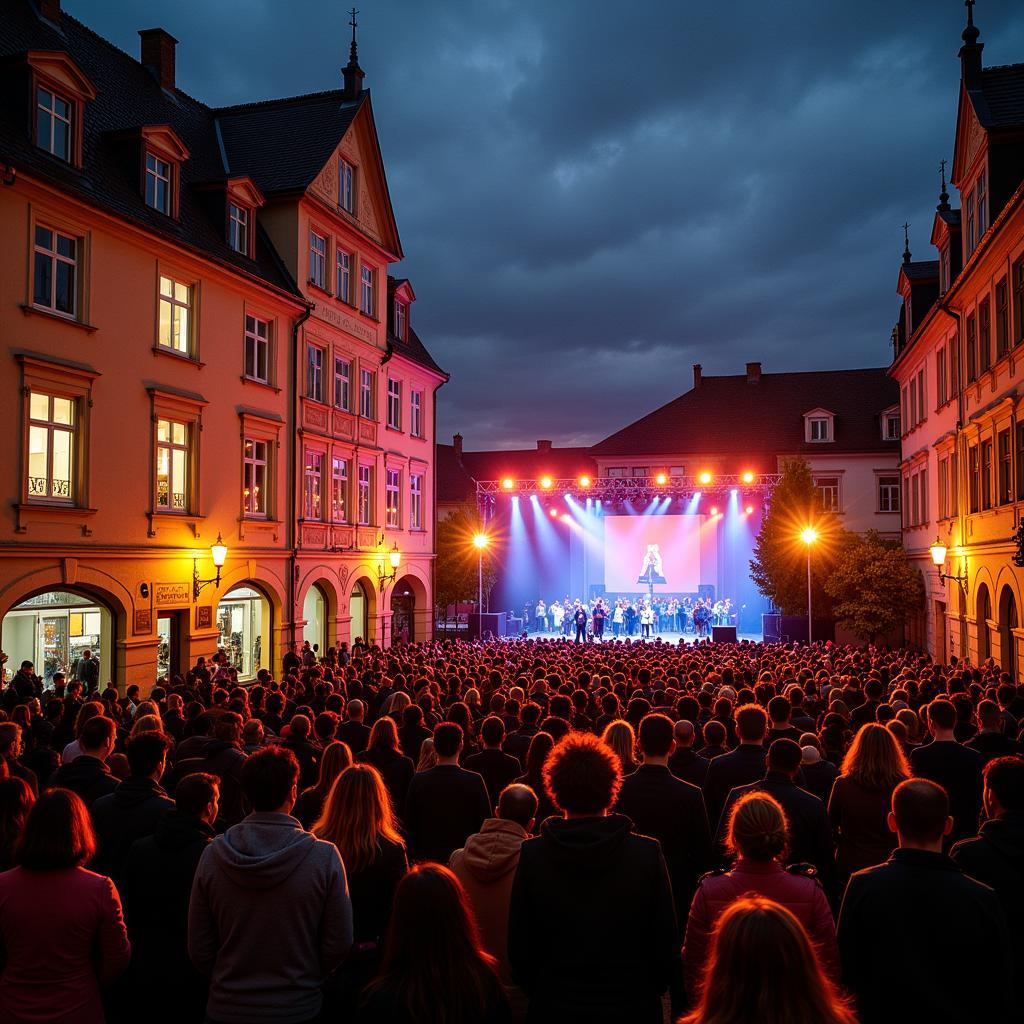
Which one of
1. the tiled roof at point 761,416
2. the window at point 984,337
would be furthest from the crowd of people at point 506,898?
the tiled roof at point 761,416

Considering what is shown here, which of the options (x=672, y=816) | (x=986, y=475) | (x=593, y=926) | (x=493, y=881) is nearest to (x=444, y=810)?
(x=672, y=816)

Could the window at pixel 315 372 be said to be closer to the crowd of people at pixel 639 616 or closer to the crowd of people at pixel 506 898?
the crowd of people at pixel 639 616

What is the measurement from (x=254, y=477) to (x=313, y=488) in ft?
9.26

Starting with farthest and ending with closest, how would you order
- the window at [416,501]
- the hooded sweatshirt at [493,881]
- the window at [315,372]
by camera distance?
the window at [416,501] < the window at [315,372] < the hooded sweatshirt at [493,881]

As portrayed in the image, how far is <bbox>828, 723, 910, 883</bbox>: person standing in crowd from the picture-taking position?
6.04 meters

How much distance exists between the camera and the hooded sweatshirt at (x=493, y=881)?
4352mm

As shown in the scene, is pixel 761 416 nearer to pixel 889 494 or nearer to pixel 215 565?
pixel 889 494

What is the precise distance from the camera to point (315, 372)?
26.7m

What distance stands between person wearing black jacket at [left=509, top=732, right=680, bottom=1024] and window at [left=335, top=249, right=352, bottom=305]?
2612 centimetres

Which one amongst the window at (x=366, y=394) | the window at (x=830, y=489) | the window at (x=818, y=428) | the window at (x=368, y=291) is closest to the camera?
the window at (x=366, y=394)

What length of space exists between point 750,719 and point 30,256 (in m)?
15.4

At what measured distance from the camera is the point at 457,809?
6062 mm

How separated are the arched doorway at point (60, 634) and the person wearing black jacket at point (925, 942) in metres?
16.5

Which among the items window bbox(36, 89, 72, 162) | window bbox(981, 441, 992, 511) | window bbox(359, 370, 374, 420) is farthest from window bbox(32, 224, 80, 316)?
window bbox(981, 441, 992, 511)
